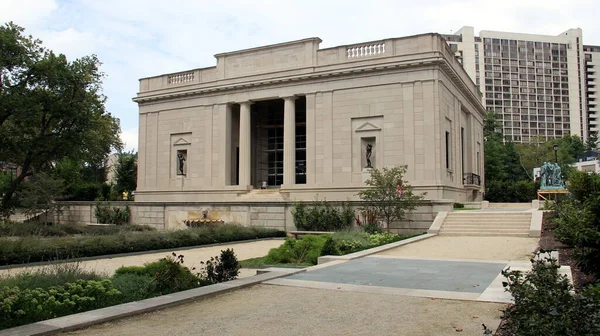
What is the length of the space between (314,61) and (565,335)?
32390 mm

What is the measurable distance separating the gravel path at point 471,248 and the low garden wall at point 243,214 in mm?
3972

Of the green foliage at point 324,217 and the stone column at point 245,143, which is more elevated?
the stone column at point 245,143

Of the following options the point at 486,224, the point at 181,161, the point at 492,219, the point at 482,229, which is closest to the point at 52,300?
the point at 482,229

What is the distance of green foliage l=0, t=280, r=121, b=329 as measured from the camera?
6664 mm

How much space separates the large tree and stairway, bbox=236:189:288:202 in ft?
36.5

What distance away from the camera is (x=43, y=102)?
30.5 metres

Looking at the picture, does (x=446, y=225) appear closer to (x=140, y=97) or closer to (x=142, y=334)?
(x=142, y=334)

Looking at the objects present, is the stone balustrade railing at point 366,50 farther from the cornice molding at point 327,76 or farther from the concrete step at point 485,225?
the concrete step at point 485,225

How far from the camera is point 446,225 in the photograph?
23734 mm

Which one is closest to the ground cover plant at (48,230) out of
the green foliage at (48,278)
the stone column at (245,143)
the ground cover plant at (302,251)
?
the ground cover plant at (302,251)

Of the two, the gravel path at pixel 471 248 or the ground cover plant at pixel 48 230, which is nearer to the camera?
the gravel path at pixel 471 248

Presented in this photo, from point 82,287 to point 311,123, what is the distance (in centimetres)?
2806

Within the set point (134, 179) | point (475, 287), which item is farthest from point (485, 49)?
point (475, 287)

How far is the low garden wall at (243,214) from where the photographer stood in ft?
83.0
